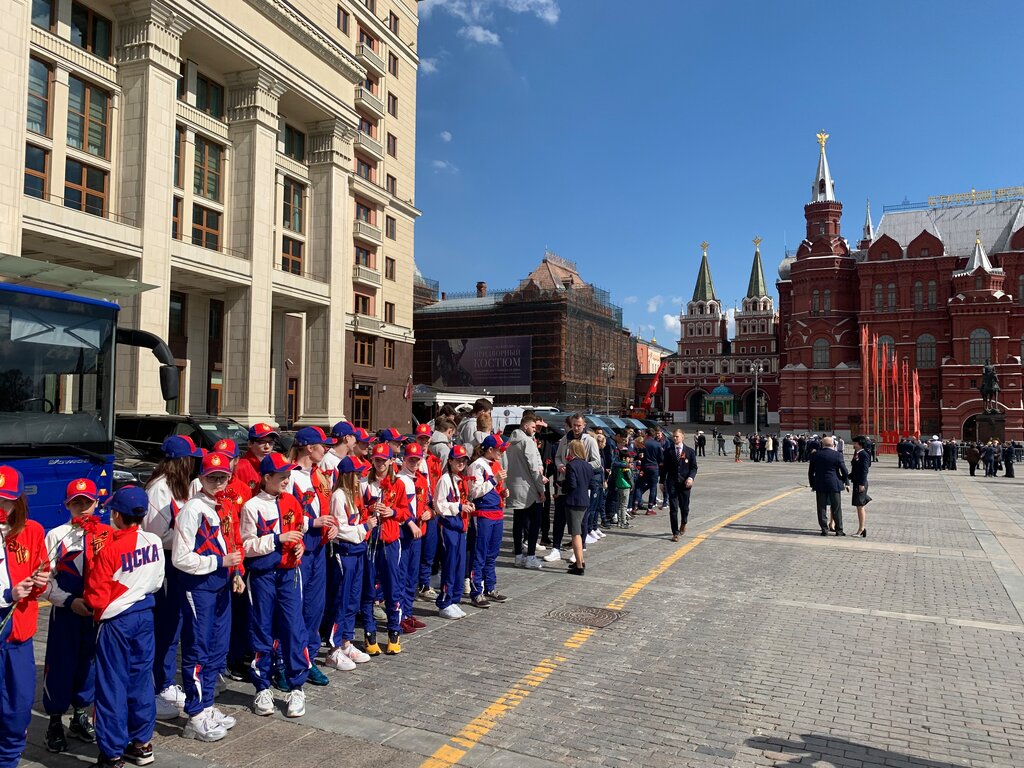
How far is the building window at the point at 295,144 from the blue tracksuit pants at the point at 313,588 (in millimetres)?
28042

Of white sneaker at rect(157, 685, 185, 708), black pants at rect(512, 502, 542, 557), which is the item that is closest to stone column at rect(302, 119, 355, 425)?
black pants at rect(512, 502, 542, 557)

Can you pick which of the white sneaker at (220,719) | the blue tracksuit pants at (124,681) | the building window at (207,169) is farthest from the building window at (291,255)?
the blue tracksuit pants at (124,681)

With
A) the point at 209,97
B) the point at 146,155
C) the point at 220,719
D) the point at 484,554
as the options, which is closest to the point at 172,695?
the point at 220,719

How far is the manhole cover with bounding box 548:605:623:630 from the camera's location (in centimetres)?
708

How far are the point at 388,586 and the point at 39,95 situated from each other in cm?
2073

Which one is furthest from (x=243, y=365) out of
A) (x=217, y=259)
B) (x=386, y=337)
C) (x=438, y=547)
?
(x=438, y=547)

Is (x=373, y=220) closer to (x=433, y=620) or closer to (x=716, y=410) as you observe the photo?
(x=433, y=620)

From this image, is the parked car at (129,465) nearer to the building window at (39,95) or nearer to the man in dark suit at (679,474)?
the man in dark suit at (679,474)

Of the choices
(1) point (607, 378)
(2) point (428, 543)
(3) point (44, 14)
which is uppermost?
(3) point (44, 14)

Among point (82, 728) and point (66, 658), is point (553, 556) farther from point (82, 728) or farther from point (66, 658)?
point (66, 658)

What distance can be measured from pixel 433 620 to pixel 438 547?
3.09ft

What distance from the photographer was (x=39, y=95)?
19.5 meters

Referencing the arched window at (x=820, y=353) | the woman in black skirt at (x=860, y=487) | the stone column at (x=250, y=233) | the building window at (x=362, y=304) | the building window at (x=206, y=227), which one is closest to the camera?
the woman in black skirt at (x=860, y=487)

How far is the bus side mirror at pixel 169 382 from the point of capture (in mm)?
9703
